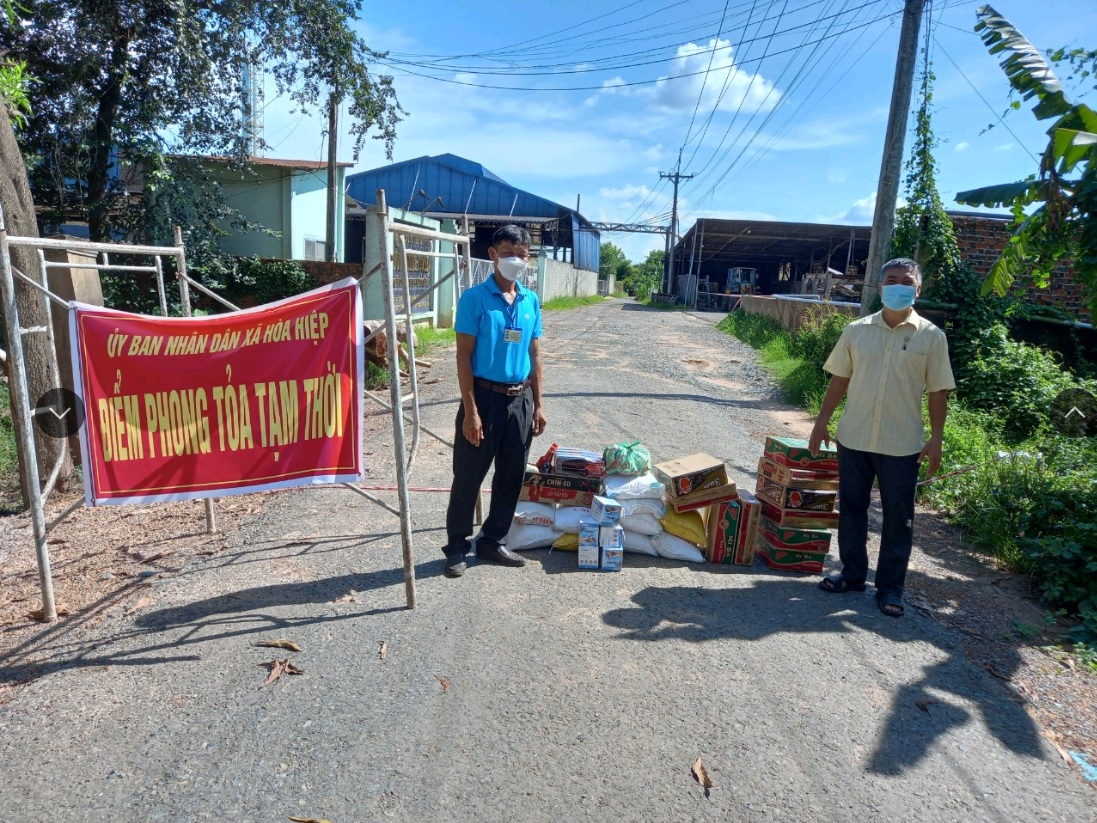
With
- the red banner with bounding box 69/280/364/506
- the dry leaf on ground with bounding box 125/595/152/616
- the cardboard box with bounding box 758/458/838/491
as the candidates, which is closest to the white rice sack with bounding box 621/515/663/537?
the cardboard box with bounding box 758/458/838/491

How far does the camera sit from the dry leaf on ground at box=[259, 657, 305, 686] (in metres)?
3.23

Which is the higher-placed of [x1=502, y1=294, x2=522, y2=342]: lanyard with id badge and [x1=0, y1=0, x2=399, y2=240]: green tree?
[x1=0, y1=0, x2=399, y2=240]: green tree

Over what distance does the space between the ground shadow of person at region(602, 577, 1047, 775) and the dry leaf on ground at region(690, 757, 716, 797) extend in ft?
2.13

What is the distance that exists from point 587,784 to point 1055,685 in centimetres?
250

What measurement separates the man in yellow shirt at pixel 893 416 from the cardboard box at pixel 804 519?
34 cm

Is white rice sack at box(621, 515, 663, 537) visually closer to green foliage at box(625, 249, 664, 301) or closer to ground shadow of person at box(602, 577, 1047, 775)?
ground shadow of person at box(602, 577, 1047, 775)

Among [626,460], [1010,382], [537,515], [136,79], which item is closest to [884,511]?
[626,460]

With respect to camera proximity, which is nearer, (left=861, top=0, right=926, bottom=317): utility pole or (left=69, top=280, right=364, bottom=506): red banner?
(left=69, top=280, right=364, bottom=506): red banner

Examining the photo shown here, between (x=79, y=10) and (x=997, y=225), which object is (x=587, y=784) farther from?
(x=79, y=10)

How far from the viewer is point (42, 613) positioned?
3.88m

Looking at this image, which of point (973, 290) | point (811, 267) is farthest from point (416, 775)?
point (811, 267)

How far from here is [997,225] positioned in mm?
11711

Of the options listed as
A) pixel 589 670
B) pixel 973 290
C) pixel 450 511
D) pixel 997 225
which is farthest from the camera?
pixel 997 225

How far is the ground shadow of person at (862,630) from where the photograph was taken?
9.91 feet
